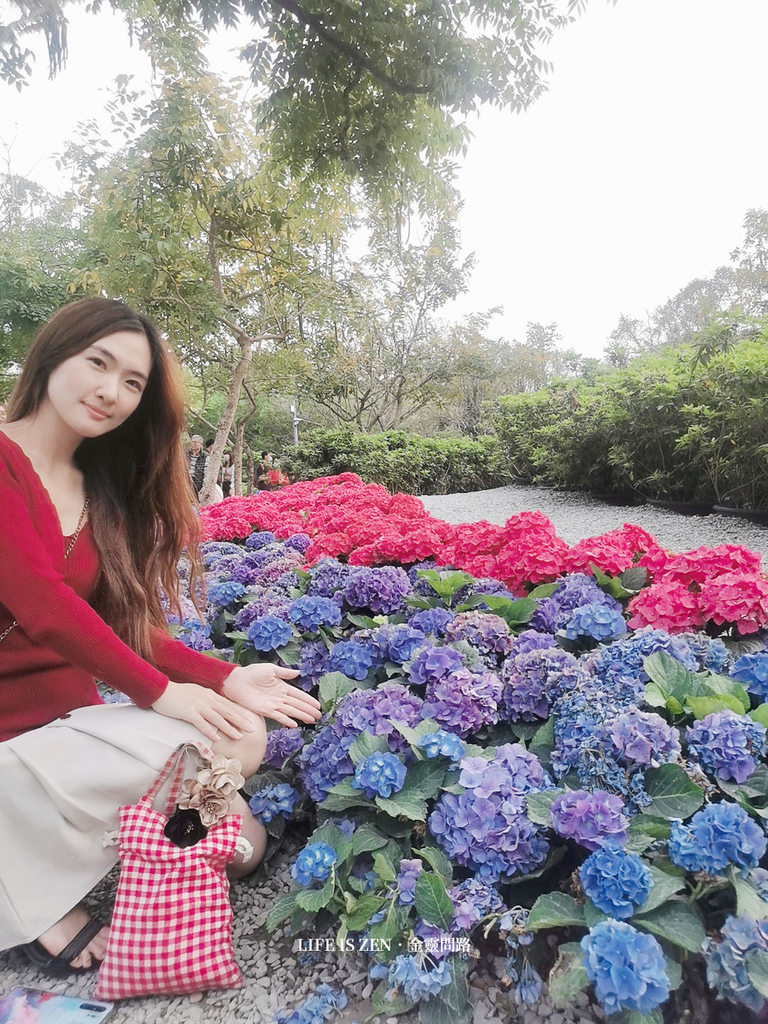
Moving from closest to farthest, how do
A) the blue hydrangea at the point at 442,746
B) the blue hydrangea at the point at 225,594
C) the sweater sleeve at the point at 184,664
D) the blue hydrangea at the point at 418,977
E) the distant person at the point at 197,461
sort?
the blue hydrangea at the point at 418,977, the blue hydrangea at the point at 442,746, the sweater sleeve at the point at 184,664, the blue hydrangea at the point at 225,594, the distant person at the point at 197,461

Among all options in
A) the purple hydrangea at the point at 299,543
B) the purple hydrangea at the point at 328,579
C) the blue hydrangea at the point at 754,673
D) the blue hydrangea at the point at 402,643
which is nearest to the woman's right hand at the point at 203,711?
the blue hydrangea at the point at 402,643

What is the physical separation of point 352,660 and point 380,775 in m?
0.42

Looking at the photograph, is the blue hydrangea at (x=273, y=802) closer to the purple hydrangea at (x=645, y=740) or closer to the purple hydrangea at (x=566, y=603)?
the purple hydrangea at (x=645, y=740)

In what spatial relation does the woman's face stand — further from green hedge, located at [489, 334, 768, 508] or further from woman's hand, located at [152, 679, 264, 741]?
green hedge, located at [489, 334, 768, 508]

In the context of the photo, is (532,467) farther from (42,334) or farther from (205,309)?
(42,334)

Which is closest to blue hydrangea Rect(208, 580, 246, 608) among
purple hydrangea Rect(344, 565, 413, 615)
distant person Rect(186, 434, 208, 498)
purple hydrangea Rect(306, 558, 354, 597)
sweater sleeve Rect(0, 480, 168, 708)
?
purple hydrangea Rect(306, 558, 354, 597)

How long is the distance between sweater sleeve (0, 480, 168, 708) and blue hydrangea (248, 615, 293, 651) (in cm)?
54

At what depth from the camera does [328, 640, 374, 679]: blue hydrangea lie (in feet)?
4.63

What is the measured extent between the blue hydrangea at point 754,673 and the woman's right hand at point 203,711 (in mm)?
921

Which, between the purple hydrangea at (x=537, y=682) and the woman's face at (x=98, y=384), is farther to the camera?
the purple hydrangea at (x=537, y=682)

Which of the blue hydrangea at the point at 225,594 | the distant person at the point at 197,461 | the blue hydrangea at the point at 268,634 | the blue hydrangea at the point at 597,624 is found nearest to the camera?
the blue hydrangea at the point at 597,624

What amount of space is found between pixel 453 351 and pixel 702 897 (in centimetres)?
1280

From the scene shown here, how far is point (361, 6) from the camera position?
212 centimetres

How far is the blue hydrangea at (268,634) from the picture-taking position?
4.99 ft
